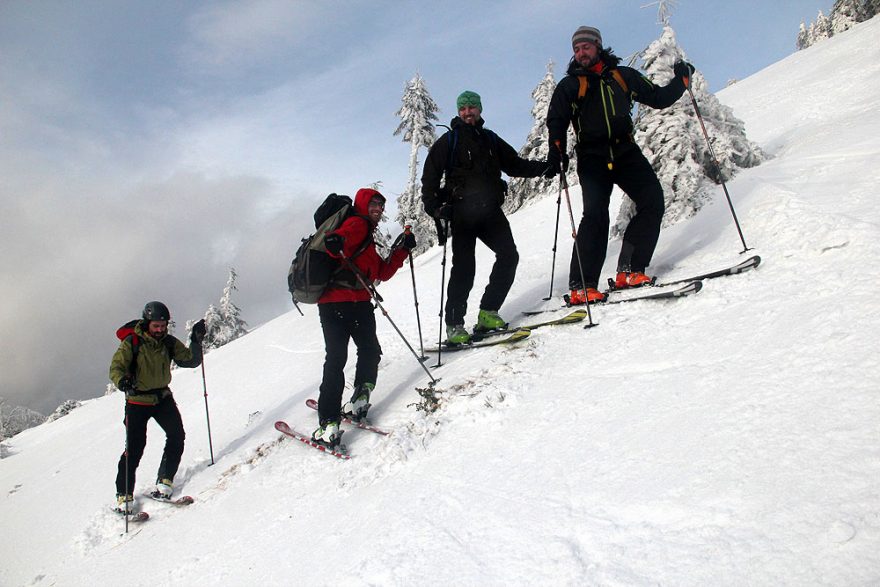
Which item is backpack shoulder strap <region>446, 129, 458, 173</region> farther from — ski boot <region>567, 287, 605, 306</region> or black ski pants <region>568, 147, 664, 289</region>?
ski boot <region>567, 287, 605, 306</region>

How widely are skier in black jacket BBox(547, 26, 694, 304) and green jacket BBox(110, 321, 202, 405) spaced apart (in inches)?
Answer: 197

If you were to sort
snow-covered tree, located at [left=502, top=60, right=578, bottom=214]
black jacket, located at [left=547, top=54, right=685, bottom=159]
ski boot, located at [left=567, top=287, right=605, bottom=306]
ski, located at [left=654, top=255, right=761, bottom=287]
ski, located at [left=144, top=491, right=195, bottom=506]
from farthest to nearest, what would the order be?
snow-covered tree, located at [left=502, top=60, right=578, bottom=214] < ski boot, located at [left=567, top=287, right=605, bottom=306] < black jacket, located at [left=547, top=54, right=685, bottom=159] < ski, located at [left=144, top=491, right=195, bottom=506] < ski, located at [left=654, top=255, right=761, bottom=287]

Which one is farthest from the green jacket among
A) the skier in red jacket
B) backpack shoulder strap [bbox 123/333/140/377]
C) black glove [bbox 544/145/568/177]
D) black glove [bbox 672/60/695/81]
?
black glove [bbox 672/60/695/81]

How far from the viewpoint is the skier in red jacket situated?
185 inches

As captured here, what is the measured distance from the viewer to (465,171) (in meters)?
5.63

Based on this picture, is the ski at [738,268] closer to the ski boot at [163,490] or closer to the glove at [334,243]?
the glove at [334,243]

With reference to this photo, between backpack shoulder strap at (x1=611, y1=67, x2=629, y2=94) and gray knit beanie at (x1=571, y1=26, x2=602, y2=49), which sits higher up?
gray knit beanie at (x1=571, y1=26, x2=602, y2=49)

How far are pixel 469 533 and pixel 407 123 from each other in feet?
110

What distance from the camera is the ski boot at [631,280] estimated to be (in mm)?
5465

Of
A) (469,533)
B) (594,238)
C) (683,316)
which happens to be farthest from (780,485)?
(594,238)

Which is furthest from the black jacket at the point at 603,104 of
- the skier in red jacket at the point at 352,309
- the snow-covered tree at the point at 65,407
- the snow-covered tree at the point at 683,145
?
the snow-covered tree at the point at 65,407

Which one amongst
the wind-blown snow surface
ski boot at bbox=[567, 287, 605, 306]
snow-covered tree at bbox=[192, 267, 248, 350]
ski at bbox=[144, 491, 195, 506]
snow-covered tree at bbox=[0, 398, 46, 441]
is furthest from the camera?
snow-covered tree at bbox=[0, 398, 46, 441]

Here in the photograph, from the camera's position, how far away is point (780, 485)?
1.98 metres

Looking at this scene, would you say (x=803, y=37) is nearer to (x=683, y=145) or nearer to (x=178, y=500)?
(x=683, y=145)
